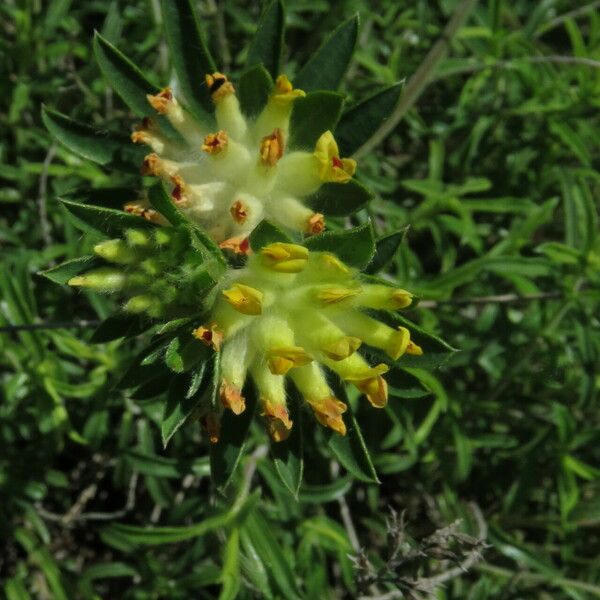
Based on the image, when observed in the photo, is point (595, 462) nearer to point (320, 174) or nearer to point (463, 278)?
point (463, 278)

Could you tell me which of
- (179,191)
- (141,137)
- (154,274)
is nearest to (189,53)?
(141,137)

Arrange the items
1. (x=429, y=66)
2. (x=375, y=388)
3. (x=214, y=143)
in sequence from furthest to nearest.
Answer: (x=429, y=66) < (x=214, y=143) < (x=375, y=388)

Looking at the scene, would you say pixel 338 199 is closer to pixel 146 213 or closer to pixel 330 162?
pixel 330 162

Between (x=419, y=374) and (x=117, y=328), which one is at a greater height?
(x=117, y=328)

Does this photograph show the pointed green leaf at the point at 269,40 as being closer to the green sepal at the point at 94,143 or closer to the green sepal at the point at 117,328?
the green sepal at the point at 94,143

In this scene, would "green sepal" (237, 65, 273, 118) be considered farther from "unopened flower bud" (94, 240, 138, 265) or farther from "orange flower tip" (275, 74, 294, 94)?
"unopened flower bud" (94, 240, 138, 265)

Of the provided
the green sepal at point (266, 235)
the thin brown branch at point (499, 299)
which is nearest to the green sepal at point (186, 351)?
the green sepal at point (266, 235)
